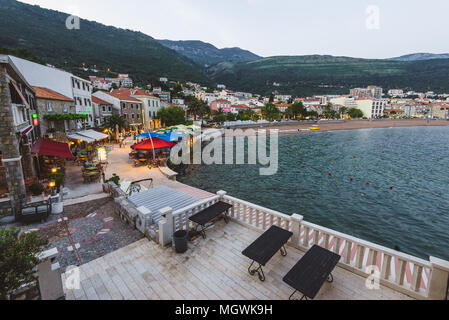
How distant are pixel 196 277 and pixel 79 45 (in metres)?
187

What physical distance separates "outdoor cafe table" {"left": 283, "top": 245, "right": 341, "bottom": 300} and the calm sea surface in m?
9.83

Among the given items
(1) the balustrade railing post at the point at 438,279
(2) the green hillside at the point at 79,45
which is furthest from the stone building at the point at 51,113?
(2) the green hillside at the point at 79,45

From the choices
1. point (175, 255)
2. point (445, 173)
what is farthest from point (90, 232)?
point (445, 173)

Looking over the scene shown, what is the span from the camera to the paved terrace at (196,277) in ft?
15.4

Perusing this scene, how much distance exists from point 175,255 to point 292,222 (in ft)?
11.7

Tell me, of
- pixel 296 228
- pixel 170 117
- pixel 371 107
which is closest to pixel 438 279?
Answer: pixel 296 228

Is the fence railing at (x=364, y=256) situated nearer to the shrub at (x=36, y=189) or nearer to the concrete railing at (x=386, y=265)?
the concrete railing at (x=386, y=265)

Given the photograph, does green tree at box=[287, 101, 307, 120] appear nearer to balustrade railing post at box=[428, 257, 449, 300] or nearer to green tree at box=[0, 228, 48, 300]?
balustrade railing post at box=[428, 257, 449, 300]

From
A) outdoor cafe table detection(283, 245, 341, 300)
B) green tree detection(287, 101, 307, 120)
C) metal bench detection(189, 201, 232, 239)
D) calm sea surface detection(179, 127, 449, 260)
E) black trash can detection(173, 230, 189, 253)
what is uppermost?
green tree detection(287, 101, 307, 120)

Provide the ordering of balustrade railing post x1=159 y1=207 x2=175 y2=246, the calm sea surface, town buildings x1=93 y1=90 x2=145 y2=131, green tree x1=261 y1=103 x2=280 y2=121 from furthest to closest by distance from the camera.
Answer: green tree x1=261 y1=103 x2=280 y2=121
town buildings x1=93 y1=90 x2=145 y2=131
the calm sea surface
balustrade railing post x1=159 y1=207 x2=175 y2=246

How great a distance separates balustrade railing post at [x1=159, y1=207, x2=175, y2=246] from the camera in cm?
641

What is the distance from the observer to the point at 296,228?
20.1 ft

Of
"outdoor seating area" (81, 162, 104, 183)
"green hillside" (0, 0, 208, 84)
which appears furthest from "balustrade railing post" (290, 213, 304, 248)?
"green hillside" (0, 0, 208, 84)

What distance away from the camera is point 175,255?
6.04 metres
